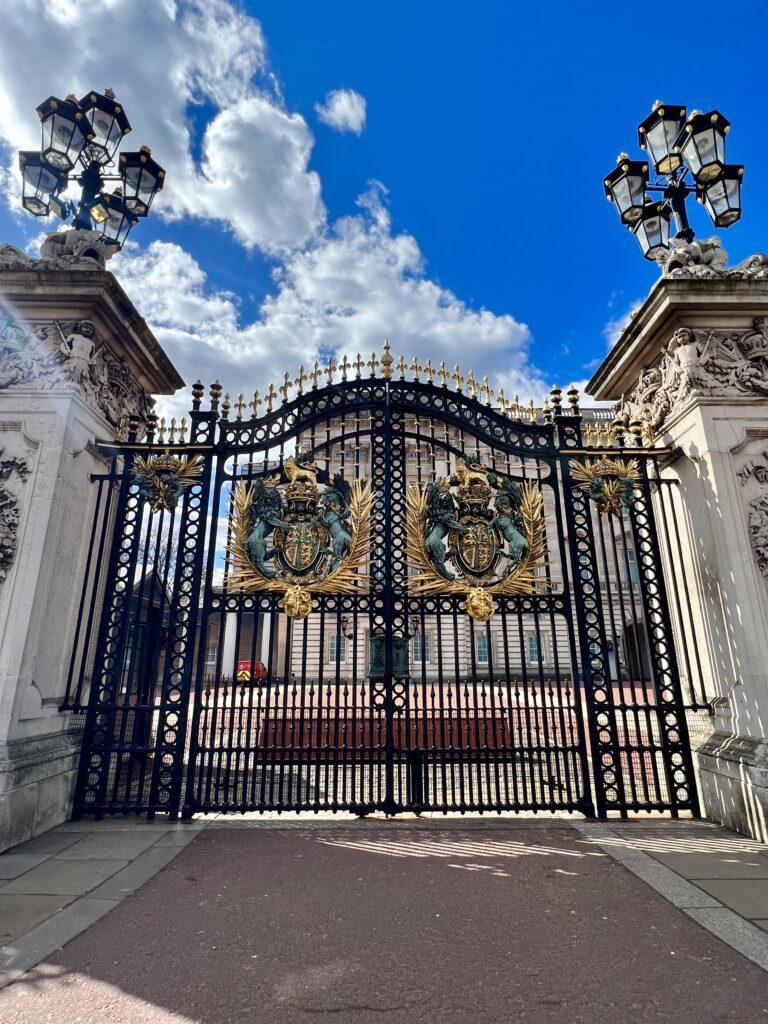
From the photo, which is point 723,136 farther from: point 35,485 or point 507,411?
point 35,485

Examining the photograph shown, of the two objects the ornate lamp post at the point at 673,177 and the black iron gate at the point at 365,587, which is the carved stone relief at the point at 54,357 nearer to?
the black iron gate at the point at 365,587

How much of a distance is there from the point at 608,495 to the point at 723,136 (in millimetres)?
4818

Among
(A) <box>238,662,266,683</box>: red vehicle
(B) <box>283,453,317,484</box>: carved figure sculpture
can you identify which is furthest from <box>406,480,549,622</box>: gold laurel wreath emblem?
(A) <box>238,662,266,683</box>: red vehicle

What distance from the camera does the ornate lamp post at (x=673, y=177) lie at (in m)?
6.98

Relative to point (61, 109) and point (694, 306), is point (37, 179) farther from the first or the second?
point (694, 306)

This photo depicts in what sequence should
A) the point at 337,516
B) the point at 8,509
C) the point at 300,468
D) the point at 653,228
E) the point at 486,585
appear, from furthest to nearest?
the point at 653,228 < the point at 300,468 < the point at 337,516 < the point at 486,585 < the point at 8,509

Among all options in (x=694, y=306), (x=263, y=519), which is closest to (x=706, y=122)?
(x=694, y=306)

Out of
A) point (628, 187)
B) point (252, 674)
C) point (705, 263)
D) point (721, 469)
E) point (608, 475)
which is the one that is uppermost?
point (628, 187)

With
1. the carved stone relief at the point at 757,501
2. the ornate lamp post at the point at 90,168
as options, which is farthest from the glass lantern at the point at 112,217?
the carved stone relief at the point at 757,501

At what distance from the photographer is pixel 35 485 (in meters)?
6.27

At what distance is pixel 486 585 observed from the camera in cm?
695

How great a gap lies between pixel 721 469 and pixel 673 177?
14.1ft

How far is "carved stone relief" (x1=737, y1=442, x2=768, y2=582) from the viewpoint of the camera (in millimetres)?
6172

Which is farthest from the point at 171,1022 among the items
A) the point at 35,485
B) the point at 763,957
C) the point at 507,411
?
the point at 507,411
